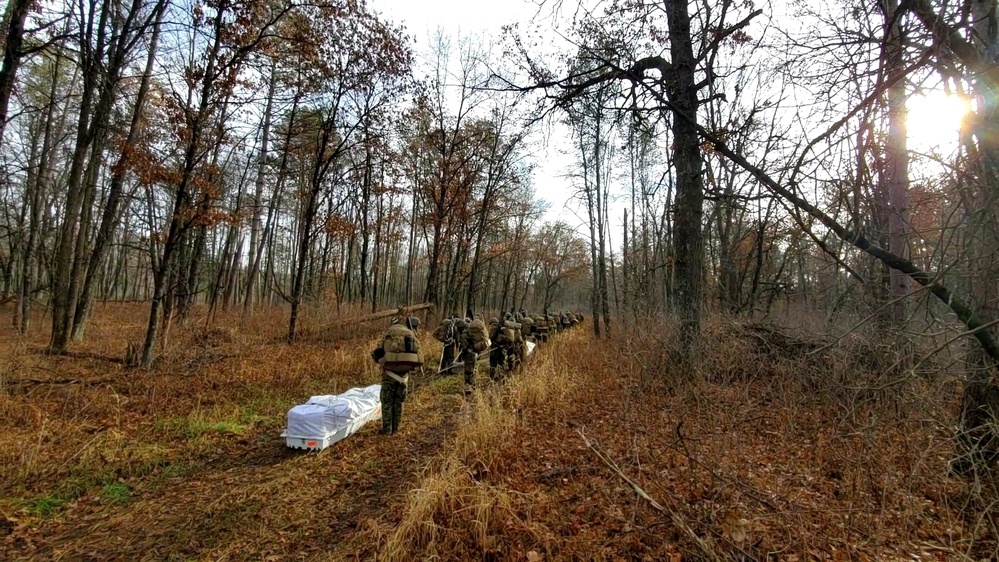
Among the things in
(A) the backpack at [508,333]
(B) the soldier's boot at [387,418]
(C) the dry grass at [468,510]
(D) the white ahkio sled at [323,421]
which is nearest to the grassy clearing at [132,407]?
(D) the white ahkio sled at [323,421]

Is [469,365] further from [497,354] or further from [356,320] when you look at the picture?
[356,320]

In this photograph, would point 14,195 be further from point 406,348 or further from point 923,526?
point 923,526

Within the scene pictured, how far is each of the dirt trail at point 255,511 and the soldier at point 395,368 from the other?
76 centimetres

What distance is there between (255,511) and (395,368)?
2828 mm

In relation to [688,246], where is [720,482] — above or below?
below

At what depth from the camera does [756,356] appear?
7.24 meters

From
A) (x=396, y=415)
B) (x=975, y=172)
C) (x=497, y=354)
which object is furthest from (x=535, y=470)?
(x=497, y=354)

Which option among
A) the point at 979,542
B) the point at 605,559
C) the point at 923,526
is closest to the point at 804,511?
the point at 923,526

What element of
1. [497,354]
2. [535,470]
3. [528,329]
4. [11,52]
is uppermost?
[11,52]

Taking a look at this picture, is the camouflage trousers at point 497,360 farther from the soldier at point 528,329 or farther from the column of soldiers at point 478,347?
the soldier at point 528,329

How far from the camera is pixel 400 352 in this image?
22.1 feet

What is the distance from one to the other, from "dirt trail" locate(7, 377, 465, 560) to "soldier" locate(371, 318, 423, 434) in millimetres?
759

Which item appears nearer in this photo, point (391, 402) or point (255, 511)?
point (255, 511)

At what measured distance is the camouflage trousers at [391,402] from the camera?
6512 millimetres
